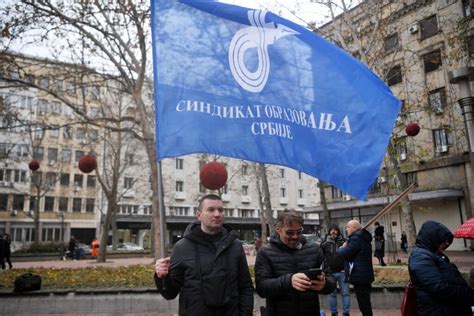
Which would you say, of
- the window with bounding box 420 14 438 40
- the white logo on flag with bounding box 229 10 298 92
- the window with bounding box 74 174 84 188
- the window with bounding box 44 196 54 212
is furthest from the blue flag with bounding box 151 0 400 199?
the window with bounding box 74 174 84 188

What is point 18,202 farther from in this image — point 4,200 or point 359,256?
point 359,256

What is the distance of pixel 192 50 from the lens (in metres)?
4.36

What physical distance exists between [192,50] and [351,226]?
13.6 ft

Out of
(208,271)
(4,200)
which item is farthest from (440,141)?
(4,200)

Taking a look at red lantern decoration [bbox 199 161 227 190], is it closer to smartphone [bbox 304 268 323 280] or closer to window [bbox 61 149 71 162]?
smartphone [bbox 304 268 323 280]

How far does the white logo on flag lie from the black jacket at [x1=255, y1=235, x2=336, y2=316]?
1714 millimetres

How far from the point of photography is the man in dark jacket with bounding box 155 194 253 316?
3.47 meters

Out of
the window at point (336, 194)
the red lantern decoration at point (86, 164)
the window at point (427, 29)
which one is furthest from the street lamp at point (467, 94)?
the window at point (336, 194)

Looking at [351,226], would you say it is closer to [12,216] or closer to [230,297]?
[230,297]

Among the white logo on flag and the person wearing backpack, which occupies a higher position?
the white logo on flag

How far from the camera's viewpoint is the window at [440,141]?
2831cm

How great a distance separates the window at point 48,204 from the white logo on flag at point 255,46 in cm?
5385

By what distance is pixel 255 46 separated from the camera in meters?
4.70

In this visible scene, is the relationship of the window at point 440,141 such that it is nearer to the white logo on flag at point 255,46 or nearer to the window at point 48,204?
the white logo on flag at point 255,46
